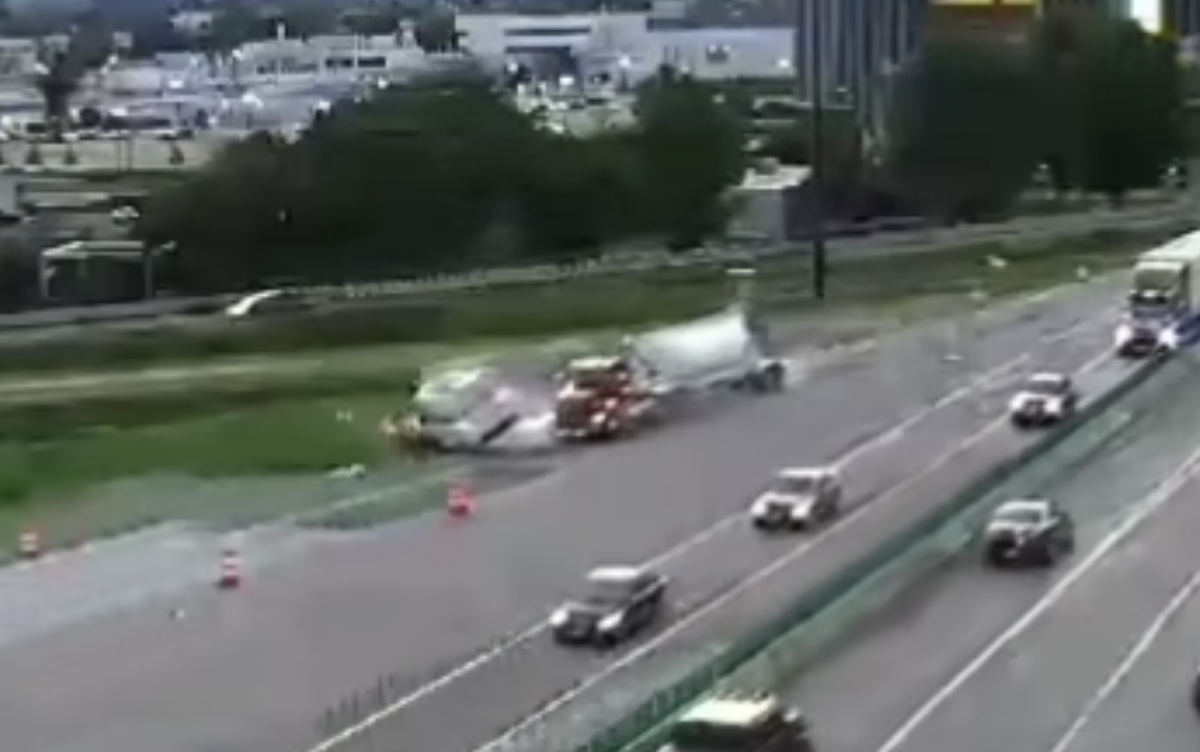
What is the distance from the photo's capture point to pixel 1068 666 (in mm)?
4598

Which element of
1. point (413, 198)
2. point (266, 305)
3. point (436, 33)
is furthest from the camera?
point (436, 33)

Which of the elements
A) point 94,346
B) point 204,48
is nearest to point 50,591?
point 94,346

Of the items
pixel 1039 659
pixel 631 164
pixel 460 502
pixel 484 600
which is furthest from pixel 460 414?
pixel 631 164

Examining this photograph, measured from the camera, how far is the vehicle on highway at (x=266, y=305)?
9414 mm

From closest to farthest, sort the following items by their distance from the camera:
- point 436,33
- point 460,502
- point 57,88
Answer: point 460,502
point 57,88
point 436,33

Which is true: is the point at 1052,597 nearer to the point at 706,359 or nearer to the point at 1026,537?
the point at 1026,537

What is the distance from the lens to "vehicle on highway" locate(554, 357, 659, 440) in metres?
7.23

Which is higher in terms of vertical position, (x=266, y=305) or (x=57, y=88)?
(x=266, y=305)

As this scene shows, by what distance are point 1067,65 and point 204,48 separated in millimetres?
23011

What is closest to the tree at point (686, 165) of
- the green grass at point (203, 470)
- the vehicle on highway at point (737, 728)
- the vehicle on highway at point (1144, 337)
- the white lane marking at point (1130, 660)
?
the vehicle on highway at point (1144, 337)

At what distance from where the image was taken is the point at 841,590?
485 centimetres

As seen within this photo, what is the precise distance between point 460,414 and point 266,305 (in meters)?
Result: 2.61

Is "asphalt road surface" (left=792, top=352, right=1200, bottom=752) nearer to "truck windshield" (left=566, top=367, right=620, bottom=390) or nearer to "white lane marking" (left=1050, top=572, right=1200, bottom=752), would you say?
"white lane marking" (left=1050, top=572, right=1200, bottom=752)

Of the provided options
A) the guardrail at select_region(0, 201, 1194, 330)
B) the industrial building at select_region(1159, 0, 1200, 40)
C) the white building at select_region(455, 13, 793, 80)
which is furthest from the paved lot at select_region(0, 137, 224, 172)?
the white building at select_region(455, 13, 793, 80)
